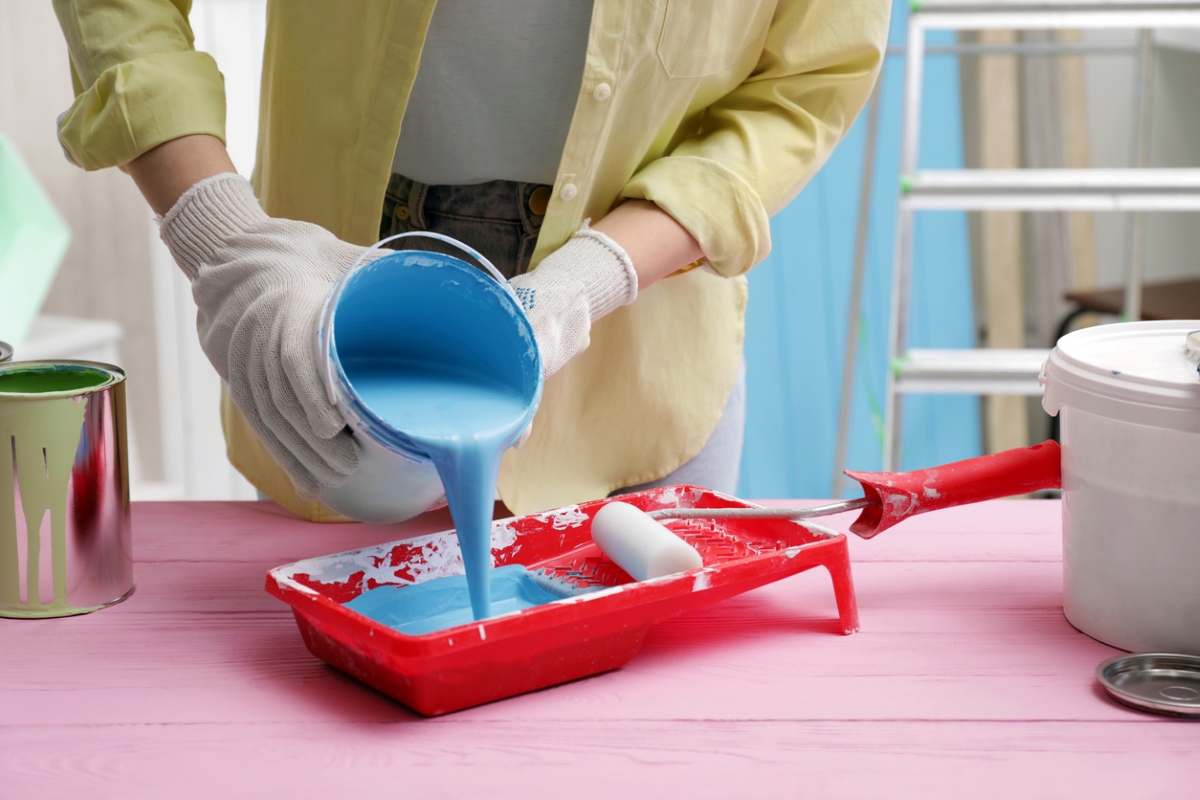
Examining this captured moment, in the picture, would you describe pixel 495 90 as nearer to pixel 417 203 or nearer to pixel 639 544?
pixel 417 203

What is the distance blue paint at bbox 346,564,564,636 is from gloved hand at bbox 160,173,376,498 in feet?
0.36

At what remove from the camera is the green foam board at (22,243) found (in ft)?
7.81

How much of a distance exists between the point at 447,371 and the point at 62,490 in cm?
31

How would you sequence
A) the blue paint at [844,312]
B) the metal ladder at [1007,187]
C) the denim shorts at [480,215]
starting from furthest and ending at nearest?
1. the blue paint at [844,312]
2. the metal ladder at [1007,187]
3. the denim shorts at [480,215]

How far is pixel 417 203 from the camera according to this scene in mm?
1199

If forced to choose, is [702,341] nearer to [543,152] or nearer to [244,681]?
[543,152]

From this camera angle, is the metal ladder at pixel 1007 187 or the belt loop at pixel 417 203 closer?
the belt loop at pixel 417 203

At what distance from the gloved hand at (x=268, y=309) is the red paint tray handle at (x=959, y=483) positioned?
17.8 inches

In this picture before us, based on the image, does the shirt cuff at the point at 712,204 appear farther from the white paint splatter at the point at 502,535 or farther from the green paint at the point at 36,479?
the green paint at the point at 36,479

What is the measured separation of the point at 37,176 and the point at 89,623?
2.02 meters

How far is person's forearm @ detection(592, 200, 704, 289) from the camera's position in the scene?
109cm

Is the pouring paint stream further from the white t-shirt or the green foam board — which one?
the green foam board

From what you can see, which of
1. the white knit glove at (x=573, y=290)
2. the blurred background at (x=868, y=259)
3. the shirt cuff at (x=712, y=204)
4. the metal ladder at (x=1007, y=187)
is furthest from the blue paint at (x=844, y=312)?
the white knit glove at (x=573, y=290)

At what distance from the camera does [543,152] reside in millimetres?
1172
